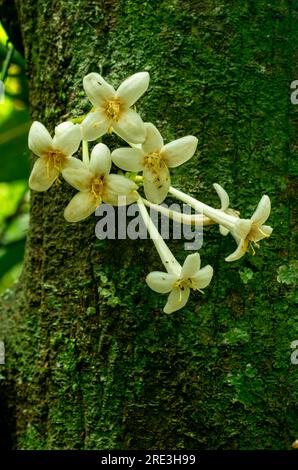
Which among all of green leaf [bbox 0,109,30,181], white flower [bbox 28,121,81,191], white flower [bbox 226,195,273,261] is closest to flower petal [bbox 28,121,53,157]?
white flower [bbox 28,121,81,191]

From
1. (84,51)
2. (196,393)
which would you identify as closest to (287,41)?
→ (84,51)

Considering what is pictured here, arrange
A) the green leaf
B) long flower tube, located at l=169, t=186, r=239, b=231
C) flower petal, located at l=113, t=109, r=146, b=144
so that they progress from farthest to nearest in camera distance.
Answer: the green leaf < long flower tube, located at l=169, t=186, r=239, b=231 < flower petal, located at l=113, t=109, r=146, b=144

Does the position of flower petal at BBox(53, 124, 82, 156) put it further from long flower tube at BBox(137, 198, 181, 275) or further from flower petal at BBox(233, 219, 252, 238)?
flower petal at BBox(233, 219, 252, 238)

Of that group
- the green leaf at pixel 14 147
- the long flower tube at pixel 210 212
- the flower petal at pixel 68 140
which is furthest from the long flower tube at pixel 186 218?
the green leaf at pixel 14 147

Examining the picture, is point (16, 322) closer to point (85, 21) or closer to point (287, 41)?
point (85, 21)

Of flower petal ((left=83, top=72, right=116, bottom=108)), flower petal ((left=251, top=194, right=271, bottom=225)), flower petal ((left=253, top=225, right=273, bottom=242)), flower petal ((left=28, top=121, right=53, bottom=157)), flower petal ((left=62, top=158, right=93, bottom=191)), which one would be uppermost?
flower petal ((left=83, top=72, right=116, bottom=108))
